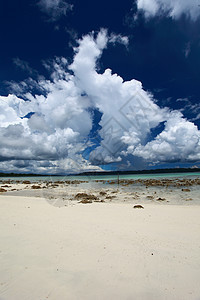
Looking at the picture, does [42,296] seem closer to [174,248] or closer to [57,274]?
[57,274]

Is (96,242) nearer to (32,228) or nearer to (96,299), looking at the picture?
(96,299)

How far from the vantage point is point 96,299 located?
259 cm

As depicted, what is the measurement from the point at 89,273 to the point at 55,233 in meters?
2.62

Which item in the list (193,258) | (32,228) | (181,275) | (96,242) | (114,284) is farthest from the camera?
(32,228)

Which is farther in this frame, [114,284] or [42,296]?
[114,284]

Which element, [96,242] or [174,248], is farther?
[96,242]

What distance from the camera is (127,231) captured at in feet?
19.0

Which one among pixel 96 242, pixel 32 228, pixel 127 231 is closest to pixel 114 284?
pixel 96 242

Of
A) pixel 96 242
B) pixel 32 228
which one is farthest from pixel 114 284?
pixel 32 228

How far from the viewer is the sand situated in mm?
2760

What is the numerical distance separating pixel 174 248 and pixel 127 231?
1.78 metres

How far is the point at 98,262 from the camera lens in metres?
3.67

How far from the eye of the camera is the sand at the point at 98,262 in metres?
2.76

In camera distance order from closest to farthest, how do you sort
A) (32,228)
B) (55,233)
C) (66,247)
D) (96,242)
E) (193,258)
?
(193,258) → (66,247) → (96,242) → (55,233) → (32,228)
